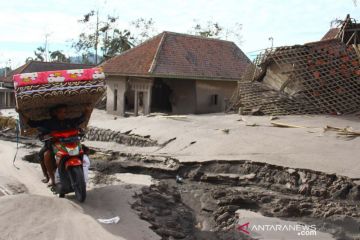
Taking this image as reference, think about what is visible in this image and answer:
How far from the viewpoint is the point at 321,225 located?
628 cm

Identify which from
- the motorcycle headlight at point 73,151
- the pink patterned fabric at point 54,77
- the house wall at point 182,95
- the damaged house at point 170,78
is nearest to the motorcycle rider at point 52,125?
the motorcycle headlight at point 73,151

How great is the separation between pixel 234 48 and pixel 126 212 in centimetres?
2197

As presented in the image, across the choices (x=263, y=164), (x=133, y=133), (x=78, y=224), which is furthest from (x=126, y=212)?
(x=133, y=133)

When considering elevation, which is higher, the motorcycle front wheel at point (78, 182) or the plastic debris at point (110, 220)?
the motorcycle front wheel at point (78, 182)

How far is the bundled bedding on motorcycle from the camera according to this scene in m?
6.34

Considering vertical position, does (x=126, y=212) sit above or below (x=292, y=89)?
below

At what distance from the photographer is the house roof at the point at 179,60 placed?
20250 mm

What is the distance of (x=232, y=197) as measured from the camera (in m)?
7.36

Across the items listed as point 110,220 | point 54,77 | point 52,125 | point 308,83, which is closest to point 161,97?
point 308,83

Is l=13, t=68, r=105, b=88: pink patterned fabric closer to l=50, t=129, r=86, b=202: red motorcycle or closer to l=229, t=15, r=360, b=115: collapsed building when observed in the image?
l=50, t=129, r=86, b=202: red motorcycle

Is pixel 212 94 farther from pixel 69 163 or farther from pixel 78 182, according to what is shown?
pixel 78 182

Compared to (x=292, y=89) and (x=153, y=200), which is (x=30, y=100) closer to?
(x=153, y=200)

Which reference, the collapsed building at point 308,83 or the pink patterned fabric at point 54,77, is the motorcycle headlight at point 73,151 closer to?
the pink patterned fabric at point 54,77

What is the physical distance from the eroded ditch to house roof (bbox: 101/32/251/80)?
10.7 metres
